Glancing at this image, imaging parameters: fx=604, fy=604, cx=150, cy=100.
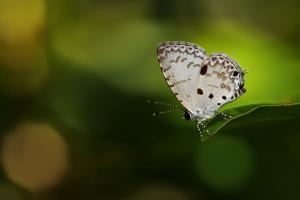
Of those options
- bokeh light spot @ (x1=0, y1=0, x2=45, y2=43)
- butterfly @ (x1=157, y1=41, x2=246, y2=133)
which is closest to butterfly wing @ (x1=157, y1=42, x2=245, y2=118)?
butterfly @ (x1=157, y1=41, x2=246, y2=133)

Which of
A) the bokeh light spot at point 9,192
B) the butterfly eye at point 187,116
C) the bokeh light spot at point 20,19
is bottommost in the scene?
the bokeh light spot at point 9,192

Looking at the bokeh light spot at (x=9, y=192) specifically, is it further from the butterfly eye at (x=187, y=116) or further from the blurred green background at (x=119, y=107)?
the butterfly eye at (x=187, y=116)

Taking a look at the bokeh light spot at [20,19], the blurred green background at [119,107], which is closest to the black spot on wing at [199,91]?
the blurred green background at [119,107]

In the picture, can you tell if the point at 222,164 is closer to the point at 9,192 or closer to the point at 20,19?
the point at 9,192

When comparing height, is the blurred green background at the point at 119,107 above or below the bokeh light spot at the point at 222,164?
above

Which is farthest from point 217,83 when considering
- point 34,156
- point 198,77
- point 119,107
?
point 34,156

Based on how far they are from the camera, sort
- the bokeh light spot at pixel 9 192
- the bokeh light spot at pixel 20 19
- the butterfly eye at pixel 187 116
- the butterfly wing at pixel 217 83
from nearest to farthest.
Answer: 1. the butterfly wing at pixel 217 83
2. the butterfly eye at pixel 187 116
3. the bokeh light spot at pixel 9 192
4. the bokeh light spot at pixel 20 19

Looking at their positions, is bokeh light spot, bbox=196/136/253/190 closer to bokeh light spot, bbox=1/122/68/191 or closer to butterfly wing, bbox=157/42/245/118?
butterfly wing, bbox=157/42/245/118

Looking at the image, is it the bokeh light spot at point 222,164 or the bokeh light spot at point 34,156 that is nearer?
the bokeh light spot at point 222,164
